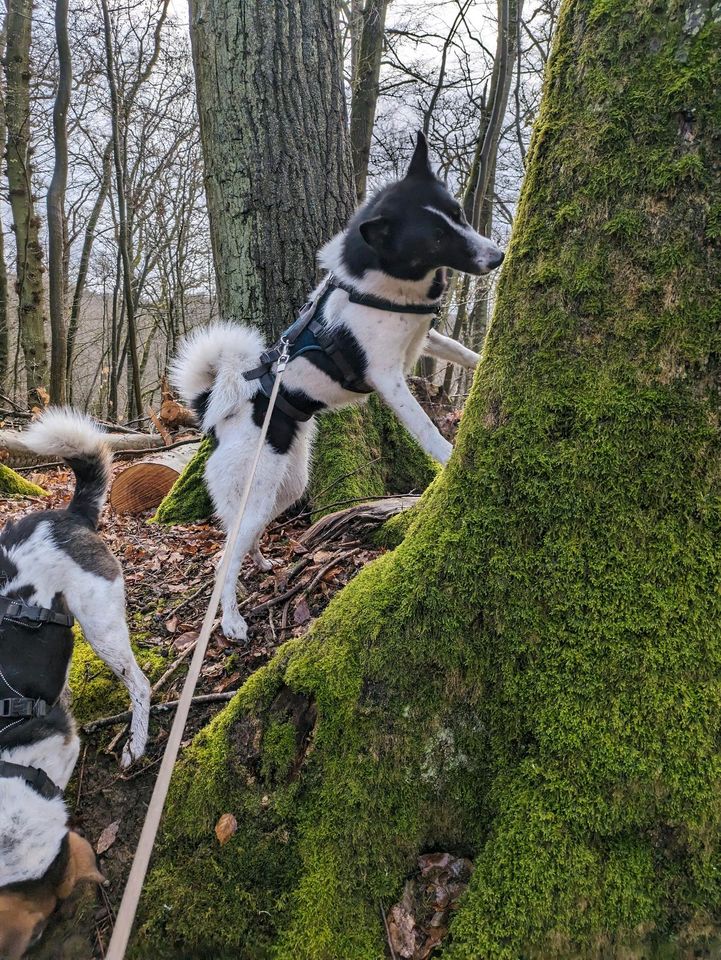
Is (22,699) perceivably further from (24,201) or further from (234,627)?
(24,201)

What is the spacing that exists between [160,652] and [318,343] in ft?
6.19

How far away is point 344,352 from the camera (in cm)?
330

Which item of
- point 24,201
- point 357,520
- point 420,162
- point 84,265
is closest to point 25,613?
point 357,520

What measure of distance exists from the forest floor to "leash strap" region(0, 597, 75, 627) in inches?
24.6

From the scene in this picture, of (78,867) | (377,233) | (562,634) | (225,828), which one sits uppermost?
(377,233)

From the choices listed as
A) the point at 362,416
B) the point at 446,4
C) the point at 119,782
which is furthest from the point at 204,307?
the point at 119,782

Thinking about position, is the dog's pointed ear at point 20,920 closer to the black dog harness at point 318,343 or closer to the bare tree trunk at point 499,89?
the black dog harness at point 318,343

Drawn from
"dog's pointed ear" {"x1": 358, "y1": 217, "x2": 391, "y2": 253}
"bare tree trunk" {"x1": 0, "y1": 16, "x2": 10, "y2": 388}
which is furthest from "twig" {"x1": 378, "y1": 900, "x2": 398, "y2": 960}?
"bare tree trunk" {"x1": 0, "y1": 16, "x2": 10, "y2": 388}

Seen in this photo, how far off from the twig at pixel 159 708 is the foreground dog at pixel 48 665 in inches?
3.5

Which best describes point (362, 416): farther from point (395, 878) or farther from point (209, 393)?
point (395, 878)

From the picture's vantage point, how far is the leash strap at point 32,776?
2.30m

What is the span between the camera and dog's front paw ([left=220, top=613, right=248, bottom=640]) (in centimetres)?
312

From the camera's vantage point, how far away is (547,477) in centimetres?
184

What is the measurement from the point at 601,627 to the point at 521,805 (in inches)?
21.6
